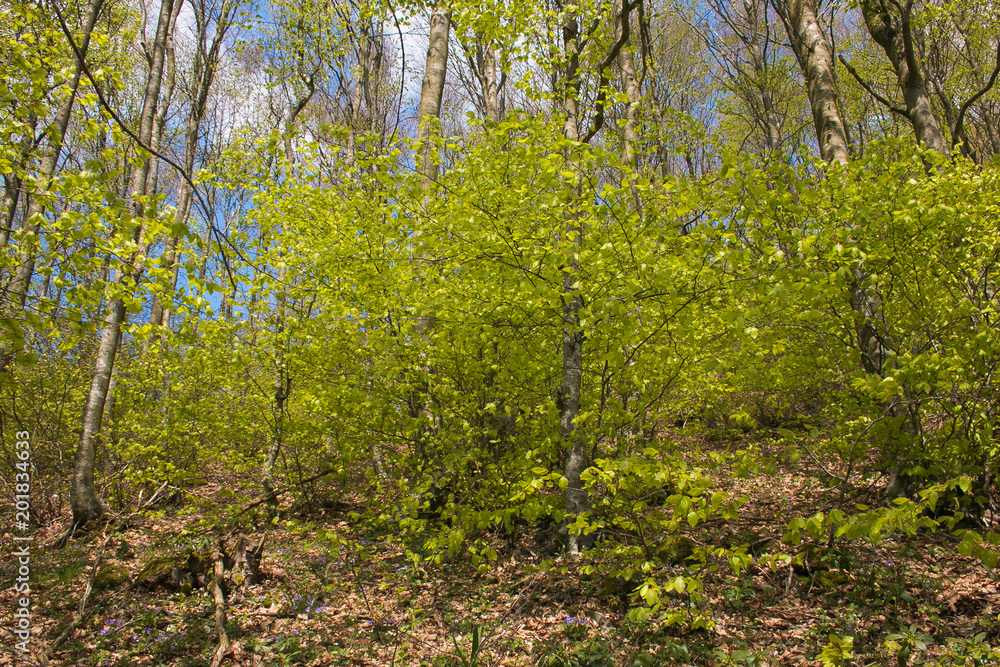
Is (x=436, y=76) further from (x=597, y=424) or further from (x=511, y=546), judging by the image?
(x=511, y=546)

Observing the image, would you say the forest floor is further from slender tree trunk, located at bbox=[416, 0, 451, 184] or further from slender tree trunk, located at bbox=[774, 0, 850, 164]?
slender tree trunk, located at bbox=[416, 0, 451, 184]

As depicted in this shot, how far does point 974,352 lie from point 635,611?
2807 millimetres

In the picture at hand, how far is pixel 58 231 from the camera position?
9.91 ft

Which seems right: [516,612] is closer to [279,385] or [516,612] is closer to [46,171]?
[279,385]

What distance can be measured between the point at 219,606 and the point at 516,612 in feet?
7.24

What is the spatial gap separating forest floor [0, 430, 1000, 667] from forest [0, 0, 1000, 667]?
0.09 ft

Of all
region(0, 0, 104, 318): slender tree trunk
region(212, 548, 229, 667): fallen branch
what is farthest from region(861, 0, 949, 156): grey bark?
region(212, 548, 229, 667): fallen branch

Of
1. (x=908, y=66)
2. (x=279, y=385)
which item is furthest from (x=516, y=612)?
(x=908, y=66)

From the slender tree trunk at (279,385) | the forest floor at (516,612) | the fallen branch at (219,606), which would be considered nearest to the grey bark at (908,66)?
the forest floor at (516,612)

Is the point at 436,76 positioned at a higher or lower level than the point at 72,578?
higher

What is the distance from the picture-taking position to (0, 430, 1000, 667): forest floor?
318 cm

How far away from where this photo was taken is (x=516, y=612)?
153 inches

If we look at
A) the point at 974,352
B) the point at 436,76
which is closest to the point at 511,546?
the point at 974,352

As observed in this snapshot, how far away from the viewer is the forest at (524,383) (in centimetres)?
305
